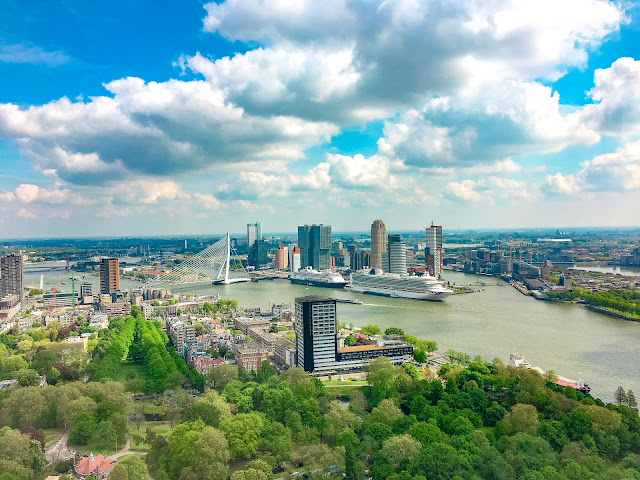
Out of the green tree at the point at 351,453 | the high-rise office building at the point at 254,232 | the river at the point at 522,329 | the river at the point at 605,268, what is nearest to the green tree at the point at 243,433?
the green tree at the point at 351,453

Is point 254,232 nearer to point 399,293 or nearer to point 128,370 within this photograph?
point 399,293

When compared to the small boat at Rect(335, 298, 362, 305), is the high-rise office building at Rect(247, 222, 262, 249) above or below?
above

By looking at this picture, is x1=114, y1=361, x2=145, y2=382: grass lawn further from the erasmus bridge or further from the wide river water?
the erasmus bridge

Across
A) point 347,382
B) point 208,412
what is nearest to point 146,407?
point 208,412

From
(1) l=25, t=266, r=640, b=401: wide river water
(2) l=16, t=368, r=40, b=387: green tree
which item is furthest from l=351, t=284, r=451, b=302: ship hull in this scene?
(2) l=16, t=368, r=40, b=387: green tree

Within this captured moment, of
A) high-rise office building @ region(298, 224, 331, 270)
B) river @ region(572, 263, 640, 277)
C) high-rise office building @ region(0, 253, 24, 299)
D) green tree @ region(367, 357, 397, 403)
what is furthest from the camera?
high-rise office building @ region(298, 224, 331, 270)

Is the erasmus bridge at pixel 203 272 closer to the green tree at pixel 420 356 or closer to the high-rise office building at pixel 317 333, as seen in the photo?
the high-rise office building at pixel 317 333

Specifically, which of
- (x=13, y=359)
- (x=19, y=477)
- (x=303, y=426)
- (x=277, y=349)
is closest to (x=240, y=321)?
(x=277, y=349)
